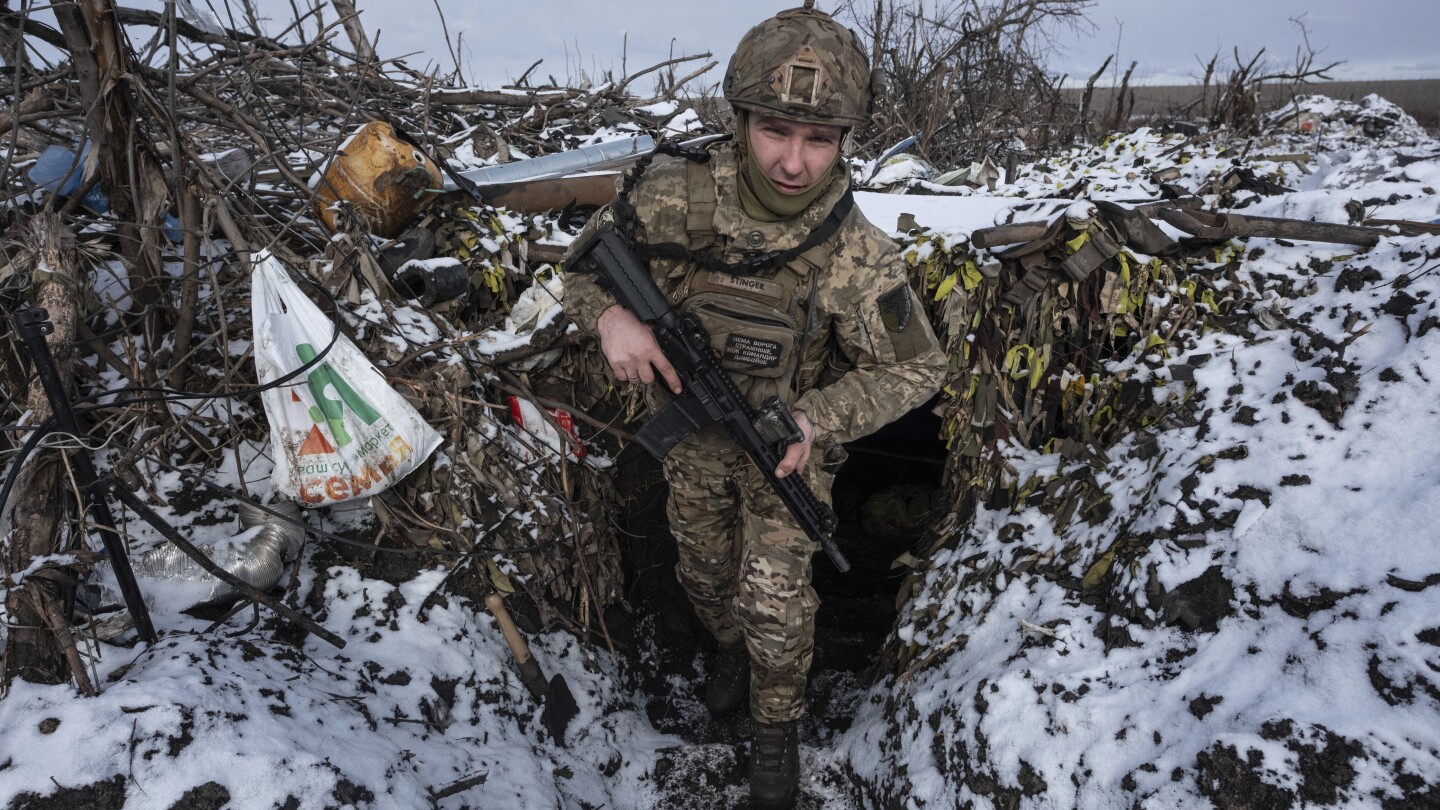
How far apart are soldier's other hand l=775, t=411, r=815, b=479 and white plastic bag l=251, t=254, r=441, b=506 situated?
1355 millimetres

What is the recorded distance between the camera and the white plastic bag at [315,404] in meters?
2.33

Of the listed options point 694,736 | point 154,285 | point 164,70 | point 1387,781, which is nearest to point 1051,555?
point 1387,781

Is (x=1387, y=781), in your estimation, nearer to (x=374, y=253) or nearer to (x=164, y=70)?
(x=374, y=253)

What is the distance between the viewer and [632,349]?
2.18 m

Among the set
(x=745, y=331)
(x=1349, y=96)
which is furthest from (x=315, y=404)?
(x=1349, y=96)

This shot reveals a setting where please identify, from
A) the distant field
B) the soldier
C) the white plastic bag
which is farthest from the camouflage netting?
the distant field

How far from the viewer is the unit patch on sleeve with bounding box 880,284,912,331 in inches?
86.4

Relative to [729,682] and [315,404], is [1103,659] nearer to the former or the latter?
[729,682]

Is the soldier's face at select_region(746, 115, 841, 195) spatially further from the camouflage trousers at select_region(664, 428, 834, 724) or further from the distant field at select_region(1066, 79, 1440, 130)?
the distant field at select_region(1066, 79, 1440, 130)

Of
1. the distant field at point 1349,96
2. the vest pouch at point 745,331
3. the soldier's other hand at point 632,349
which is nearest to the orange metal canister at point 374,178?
the soldier's other hand at point 632,349

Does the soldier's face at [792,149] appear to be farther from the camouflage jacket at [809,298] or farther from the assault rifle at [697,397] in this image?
the assault rifle at [697,397]

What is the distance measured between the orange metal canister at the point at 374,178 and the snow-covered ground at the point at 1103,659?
114cm

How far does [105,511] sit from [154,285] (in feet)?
3.89

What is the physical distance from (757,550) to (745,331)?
75 centimetres
